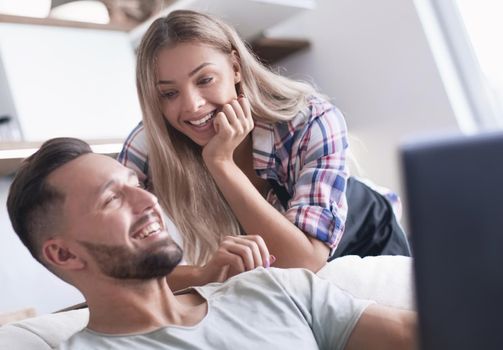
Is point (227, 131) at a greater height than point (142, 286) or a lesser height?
greater

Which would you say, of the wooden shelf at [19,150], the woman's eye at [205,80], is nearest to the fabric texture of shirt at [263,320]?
the woman's eye at [205,80]

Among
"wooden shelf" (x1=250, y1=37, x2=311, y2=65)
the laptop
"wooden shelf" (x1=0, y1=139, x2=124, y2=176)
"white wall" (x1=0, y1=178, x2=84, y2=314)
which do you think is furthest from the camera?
"wooden shelf" (x1=250, y1=37, x2=311, y2=65)

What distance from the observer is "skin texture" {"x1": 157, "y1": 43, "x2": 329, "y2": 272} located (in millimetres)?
1324

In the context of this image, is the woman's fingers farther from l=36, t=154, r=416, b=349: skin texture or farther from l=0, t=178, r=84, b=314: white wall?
l=0, t=178, r=84, b=314: white wall

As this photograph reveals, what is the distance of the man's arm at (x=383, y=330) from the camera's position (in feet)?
3.13

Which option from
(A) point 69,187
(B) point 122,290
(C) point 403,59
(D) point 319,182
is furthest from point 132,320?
(C) point 403,59

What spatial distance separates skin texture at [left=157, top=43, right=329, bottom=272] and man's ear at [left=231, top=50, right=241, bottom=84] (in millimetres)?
20

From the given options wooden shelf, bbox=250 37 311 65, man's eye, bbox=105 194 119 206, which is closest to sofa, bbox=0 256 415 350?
man's eye, bbox=105 194 119 206

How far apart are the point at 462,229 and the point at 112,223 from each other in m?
0.78

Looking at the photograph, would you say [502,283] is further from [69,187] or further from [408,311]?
[69,187]

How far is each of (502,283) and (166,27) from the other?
4.05ft

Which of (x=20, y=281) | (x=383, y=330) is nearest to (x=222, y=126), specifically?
(x=383, y=330)

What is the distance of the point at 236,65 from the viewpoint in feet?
4.96

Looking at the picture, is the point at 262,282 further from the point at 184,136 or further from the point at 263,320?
the point at 184,136
